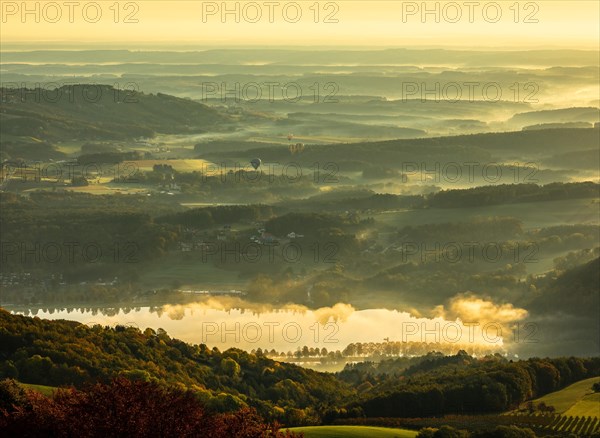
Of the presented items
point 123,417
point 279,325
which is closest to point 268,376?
point 279,325

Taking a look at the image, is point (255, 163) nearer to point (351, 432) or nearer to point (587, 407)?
point (587, 407)

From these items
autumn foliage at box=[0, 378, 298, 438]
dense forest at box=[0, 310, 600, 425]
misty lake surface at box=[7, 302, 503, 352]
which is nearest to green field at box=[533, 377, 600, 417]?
dense forest at box=[0, 310, 600, 425]

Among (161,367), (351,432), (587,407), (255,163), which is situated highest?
(255,163)

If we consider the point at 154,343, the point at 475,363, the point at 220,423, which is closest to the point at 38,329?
the point at 154,343

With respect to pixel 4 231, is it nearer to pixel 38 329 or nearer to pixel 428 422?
pixel 38 329

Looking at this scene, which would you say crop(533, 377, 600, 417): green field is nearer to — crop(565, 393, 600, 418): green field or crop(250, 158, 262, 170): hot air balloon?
crop(565, 393, 600, 418): green field

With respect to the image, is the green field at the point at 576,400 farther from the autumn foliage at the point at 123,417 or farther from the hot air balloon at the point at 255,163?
the hot air balloon at the point at 255,163
